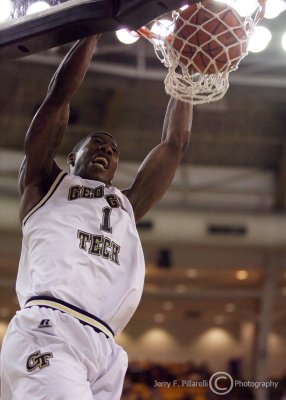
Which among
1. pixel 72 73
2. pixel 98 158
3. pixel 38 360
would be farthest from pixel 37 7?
pixel 38 360

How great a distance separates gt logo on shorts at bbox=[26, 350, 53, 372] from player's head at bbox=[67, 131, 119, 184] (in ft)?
3.05

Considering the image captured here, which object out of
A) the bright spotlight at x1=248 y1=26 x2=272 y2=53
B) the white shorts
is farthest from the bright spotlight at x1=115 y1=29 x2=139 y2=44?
the bright spotlight at x1=248 y1=26 x2=272 y2=53

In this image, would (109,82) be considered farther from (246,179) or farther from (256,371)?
(256,371)

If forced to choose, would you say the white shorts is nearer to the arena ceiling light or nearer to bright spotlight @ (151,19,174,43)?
the arena ceiling light

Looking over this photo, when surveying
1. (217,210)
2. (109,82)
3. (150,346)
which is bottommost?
(150,346)

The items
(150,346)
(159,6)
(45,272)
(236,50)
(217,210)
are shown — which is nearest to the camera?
(159,6)

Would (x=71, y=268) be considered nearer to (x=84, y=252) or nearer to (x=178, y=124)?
(x=84, y=252)

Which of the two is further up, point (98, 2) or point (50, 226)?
point (98, 2)

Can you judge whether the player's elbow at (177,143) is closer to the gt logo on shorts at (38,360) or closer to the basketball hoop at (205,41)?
the basketball hoop at (205,41)

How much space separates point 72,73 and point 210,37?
67 cm

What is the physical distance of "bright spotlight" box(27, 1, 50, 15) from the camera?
2911 millimetres

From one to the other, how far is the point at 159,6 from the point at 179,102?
1.37m

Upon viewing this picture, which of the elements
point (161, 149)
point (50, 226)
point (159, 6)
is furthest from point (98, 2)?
point (161, 149)

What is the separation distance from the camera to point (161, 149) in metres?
3.79
